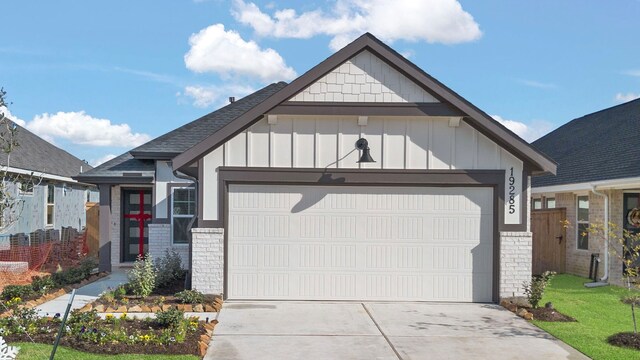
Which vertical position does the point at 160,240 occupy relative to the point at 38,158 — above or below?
below

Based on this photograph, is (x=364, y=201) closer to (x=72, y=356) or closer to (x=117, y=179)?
(x=72, y=356)

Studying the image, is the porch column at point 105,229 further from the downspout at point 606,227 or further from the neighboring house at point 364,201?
A: the downspout at point 606,227

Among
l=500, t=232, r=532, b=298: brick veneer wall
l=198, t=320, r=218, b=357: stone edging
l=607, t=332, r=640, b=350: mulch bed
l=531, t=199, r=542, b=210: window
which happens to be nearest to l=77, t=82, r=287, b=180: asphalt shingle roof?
l=198, t=320, r=218, b=357: stone edging

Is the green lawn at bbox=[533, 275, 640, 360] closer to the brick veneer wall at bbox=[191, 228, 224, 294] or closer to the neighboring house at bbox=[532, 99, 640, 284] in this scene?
the neighboring house at bbox=[532, 99, 640, 284]

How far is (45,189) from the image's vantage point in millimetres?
21625

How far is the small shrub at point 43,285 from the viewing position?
11.3 meters

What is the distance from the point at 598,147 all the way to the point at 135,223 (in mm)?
13822

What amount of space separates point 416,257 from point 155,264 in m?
5.72

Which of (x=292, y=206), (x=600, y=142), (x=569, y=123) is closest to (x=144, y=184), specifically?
(x=292, y=206)

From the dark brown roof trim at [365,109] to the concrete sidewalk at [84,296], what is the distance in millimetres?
5139

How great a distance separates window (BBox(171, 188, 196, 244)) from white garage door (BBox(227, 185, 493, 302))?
3723 millimetres

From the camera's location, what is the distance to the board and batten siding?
36.1ft

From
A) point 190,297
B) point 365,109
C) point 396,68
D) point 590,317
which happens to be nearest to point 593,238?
point 590,317

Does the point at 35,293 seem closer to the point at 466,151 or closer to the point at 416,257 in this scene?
the point at 416,257
